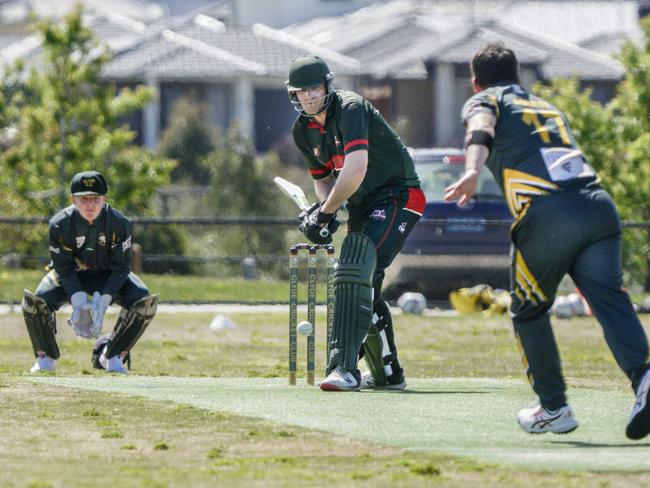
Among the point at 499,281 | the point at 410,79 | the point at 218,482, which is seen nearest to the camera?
the point at 218,482

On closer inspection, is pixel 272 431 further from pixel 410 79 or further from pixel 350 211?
pixel 410 79

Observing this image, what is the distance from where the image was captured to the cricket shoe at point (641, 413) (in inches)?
255

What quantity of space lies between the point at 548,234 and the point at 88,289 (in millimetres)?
5292

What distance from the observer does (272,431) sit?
7.09m

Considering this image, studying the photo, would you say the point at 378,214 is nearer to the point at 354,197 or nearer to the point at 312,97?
the point at 354,197

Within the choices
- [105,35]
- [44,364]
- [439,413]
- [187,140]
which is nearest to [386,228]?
[439,413]

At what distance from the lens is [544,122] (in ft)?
22.5

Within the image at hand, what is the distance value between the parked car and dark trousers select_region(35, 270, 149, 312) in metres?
7.52

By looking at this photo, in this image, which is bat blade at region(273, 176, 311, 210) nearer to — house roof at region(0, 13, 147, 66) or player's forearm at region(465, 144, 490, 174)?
player's forearm at region(465, 144, 490, 174)

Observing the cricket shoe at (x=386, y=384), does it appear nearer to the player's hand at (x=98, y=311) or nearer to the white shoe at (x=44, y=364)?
the player's hand at (x=98, y=311)

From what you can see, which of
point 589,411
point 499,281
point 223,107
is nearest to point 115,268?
point 589,411

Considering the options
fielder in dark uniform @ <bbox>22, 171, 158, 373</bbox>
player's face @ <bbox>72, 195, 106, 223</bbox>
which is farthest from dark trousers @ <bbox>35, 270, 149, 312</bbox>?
player's face @ <bbox>72, 195, 106, 223</bbox>

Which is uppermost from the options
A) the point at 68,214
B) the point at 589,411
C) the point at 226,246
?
the point at 68,214

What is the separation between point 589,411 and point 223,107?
4618 centimetres
